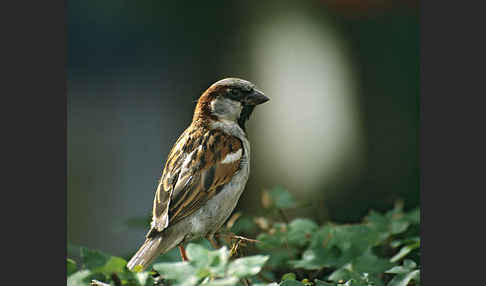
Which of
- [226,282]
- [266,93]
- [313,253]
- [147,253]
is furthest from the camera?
[266,93]

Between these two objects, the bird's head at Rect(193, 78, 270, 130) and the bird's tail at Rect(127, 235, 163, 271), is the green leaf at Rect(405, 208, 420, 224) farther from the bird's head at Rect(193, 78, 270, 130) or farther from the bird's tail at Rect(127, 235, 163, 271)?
the bird's tail at Rect(127, 235, 163, 271)

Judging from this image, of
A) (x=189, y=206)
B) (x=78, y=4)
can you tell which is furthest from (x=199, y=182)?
(x=78, y=4)

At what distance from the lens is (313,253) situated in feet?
4.03

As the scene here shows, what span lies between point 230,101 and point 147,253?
442 mm

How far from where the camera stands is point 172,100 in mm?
1907

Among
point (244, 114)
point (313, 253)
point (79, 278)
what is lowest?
point (313, 253)

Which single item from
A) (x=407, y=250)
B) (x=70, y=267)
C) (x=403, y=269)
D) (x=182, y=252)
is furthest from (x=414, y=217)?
(x=70, y=267)

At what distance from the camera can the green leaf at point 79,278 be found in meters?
0.73

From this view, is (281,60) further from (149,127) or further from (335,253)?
(335,253)

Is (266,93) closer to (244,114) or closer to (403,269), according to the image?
(244,114)

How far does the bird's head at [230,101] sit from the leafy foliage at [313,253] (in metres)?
0.24

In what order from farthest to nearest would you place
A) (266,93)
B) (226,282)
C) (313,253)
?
(266,93)
(313,253)
(226,282)

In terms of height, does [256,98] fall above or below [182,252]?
above

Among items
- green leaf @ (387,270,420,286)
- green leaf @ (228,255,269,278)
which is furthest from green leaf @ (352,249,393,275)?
green leaf @ (228,255,269,278)
